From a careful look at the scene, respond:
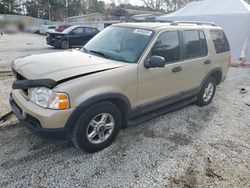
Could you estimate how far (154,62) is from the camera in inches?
130

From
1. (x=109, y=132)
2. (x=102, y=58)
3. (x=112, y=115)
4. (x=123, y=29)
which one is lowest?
(x=109, y=132)

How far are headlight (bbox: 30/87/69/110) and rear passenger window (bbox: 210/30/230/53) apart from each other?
142 inches

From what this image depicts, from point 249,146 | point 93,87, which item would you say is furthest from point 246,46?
point 93,87

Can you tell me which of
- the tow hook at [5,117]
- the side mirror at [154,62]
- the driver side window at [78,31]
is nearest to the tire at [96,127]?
the side mirror at [154,62]

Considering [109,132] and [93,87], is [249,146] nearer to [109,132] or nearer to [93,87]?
[109,132]

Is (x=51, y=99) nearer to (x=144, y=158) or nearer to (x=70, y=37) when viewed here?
(x=144, y=158)

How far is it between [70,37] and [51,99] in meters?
12.5

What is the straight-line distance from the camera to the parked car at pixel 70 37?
1419 centimetres

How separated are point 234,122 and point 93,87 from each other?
10.2ft

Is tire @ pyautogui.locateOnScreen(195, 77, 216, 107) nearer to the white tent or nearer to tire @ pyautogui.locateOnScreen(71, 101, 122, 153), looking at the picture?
tire @ pyautogui.locateOnScreen(71, 101, 122, 153)

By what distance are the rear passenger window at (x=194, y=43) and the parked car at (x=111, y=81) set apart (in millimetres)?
18

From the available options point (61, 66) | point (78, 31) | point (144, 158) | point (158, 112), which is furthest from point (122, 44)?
point (78, 31)

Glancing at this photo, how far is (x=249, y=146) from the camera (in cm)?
369

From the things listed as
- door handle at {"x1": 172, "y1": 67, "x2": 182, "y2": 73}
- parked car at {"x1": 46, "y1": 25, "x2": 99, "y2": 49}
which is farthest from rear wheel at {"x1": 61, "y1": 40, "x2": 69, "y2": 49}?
door handle at {"x1": 172, "y1": 67, "x2": 182, "y2": 73}
